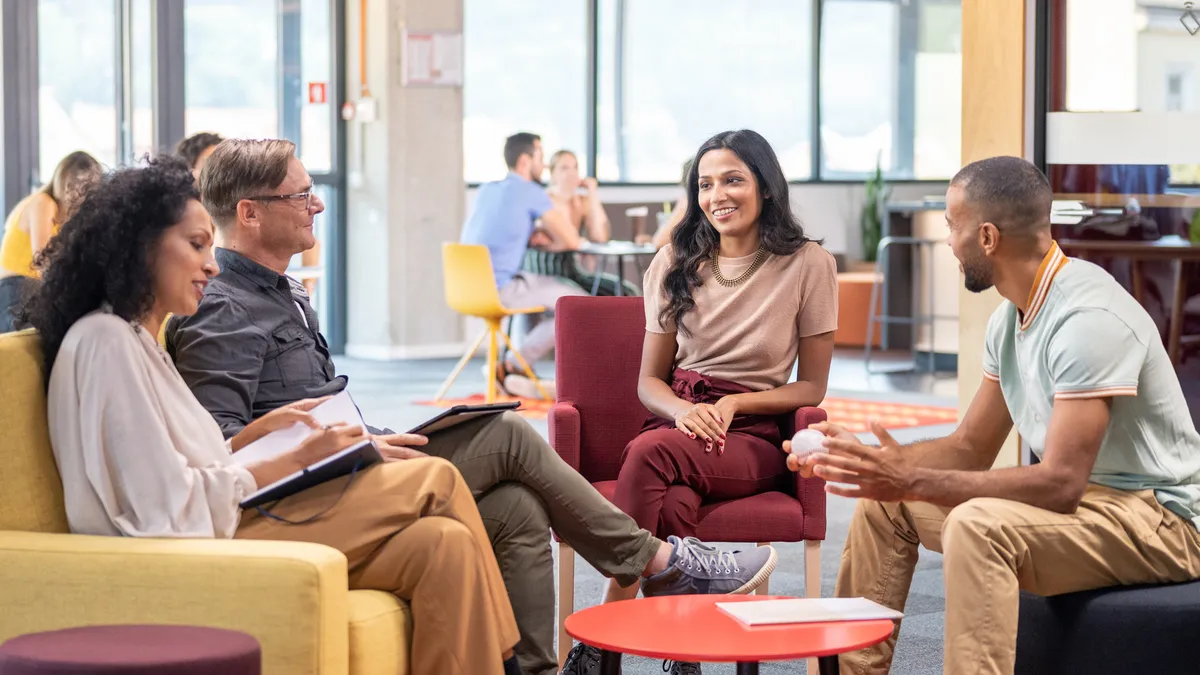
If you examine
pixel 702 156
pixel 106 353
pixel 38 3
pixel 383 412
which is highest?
pixel 38 3

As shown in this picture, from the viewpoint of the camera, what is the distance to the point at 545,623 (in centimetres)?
313

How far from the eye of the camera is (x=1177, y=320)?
488 centimetres

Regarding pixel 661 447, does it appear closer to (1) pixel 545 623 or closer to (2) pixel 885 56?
(1) pixel 545 623

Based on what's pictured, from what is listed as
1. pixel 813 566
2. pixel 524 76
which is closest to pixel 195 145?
pixel 813 566

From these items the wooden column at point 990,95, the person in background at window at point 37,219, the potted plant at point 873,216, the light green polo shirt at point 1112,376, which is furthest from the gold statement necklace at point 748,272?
the potted plant at point 873,216

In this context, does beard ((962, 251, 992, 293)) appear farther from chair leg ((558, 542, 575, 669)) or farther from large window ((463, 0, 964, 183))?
large window ((463, 0, 964, 183))

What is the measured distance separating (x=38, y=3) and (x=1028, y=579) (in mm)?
7393

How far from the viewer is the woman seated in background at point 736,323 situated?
352 cm

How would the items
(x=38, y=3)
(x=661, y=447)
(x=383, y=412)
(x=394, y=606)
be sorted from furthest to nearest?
(x=38, y=3) → (x=383, y=412) → (x=661, y=447) → (x=394, y=606)

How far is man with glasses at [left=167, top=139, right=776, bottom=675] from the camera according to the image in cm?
312

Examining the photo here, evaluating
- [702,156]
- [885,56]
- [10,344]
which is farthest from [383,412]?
[885,56]

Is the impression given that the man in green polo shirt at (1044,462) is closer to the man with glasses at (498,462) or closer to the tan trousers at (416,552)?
the man with glasses at (498,462)

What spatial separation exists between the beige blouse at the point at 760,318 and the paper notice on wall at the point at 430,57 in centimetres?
656

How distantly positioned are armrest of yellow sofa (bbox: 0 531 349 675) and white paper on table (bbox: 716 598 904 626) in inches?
26.3
